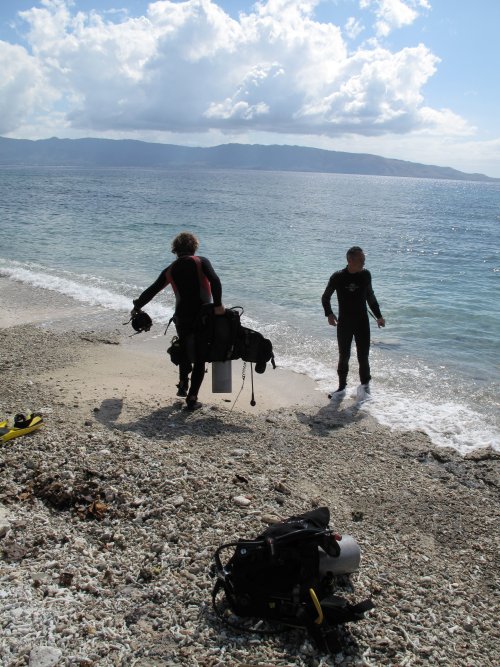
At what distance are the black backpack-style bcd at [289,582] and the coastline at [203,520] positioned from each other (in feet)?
0.33

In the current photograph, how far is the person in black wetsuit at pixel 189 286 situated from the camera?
640 centimetres

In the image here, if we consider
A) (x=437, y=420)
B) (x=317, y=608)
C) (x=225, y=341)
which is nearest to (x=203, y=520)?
(x=317, y=608)

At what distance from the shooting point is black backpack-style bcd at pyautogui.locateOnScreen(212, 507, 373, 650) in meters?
3.18

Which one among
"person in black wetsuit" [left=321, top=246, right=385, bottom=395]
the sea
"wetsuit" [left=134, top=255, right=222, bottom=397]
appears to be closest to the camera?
"wetsuit" [left=134, top=255, right=222, bottom=397]

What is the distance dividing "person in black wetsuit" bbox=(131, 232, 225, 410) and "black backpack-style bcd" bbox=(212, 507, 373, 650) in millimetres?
3282

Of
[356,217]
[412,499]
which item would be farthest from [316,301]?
[356,217]

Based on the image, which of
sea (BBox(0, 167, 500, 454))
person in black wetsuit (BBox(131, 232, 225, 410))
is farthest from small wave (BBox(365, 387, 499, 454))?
person in black wetsuit (BBox(131, 232, 225, 410))

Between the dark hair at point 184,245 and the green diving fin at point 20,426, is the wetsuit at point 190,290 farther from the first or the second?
the green diving fin at point 20,426

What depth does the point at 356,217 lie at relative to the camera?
47.6 m

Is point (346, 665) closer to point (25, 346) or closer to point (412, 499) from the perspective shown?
point (412, 499)

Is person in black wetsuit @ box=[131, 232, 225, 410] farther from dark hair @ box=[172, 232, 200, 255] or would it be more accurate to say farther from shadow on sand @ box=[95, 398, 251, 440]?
shadow on sand @ box=[95, 398, 251, 440]

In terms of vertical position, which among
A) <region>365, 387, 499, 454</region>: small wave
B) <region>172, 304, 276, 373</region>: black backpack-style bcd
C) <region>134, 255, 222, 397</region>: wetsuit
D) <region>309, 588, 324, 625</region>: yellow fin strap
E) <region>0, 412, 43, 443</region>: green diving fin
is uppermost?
<region>134, 255, 222, 397</region>: wetsuit

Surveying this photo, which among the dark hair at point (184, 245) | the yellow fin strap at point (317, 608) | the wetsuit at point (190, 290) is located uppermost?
the dark hair at point (184, 245)

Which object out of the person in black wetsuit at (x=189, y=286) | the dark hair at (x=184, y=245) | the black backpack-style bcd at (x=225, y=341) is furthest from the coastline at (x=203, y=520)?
the dark hair at (x=184, y=245)
